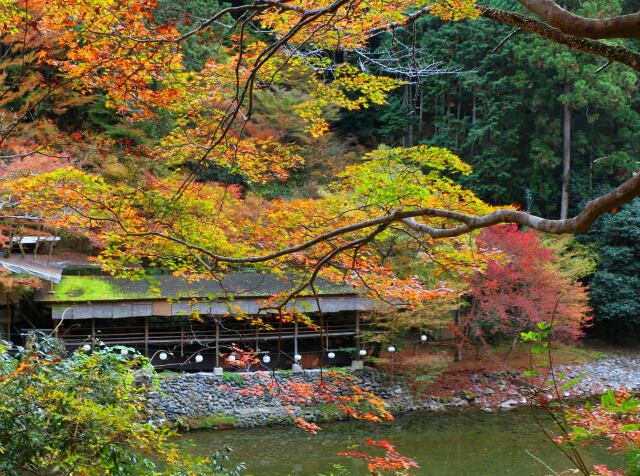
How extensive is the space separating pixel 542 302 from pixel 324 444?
232 inches

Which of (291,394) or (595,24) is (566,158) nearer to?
(291,394)

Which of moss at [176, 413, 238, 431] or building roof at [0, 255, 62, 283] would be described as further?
moss at [176, 413, 238, 431]

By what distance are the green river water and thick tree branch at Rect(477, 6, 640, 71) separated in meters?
6.28

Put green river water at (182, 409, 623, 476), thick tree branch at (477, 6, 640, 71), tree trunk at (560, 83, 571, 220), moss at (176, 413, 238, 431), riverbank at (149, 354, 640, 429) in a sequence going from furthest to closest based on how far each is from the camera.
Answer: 1. tree trunk at (560, 83, 571, 220)
2. riverbank at (149, 354, 640, 429)
3. moss at (176, 413, 238, 431)
4. green river water at (182, 409, 623, 476)
5. thick tree branch at (477, 6, 640, 71)

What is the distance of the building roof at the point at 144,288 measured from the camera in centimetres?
1115

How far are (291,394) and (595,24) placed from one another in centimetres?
898

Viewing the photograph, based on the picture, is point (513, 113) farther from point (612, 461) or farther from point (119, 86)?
point (119, 86)

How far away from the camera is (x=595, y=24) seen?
5.95 feet

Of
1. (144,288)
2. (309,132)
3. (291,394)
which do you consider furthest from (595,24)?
(144,288)

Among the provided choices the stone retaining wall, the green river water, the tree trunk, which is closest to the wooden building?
the stone retaining wall

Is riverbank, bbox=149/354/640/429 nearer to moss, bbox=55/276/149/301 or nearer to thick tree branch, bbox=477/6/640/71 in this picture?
moss, bbox=55/276/149/301

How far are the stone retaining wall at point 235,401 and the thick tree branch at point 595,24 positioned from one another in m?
9.22

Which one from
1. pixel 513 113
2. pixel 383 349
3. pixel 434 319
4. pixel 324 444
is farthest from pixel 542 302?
pixel 513 113

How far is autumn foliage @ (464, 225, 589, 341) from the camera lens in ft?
41.1
